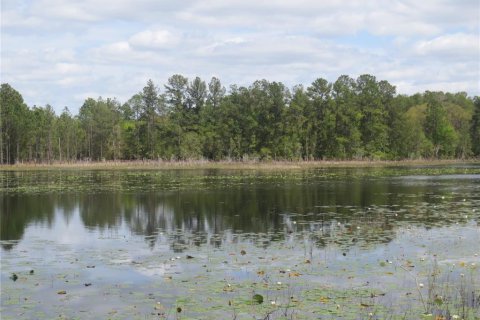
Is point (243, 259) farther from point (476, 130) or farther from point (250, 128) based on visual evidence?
point (476, 130)

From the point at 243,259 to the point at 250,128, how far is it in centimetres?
9243

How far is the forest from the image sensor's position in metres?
107

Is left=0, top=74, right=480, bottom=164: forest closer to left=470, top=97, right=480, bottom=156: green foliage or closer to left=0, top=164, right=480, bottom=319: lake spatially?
left=470, top=97, right=480, bottom=156: green foliage

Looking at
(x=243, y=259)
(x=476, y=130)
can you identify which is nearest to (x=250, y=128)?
(x=476, y=130)

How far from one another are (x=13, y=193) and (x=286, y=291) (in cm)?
3194

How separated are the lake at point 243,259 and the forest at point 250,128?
74.6 m

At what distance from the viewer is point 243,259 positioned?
54.3ft

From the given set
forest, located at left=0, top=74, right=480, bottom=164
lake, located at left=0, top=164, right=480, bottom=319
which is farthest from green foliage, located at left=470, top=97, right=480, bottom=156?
lake, located at left=0, top=164, right=480, bottom=319

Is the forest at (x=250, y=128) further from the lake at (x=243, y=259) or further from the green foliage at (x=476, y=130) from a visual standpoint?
the lake at (x=243, y=259)

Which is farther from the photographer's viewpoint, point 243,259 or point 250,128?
point 250,128

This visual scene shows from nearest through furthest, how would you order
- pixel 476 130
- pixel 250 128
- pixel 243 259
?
1. pixel 243 259
2. pixel 250 128
3. pixel 476 130

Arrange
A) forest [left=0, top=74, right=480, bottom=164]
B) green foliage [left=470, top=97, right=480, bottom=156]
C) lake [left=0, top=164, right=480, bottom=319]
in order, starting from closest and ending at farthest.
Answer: lake [left=0, top=164, right=480, bottom=319]
forest [left=0, top=74, right=480, bottom=164]
green foliage [left=470, top=97, right=480, bottom=156]

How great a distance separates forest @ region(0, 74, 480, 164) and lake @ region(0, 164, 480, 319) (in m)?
74.6

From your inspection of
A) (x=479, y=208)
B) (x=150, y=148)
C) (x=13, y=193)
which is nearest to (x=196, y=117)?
(x=150, y=148)
